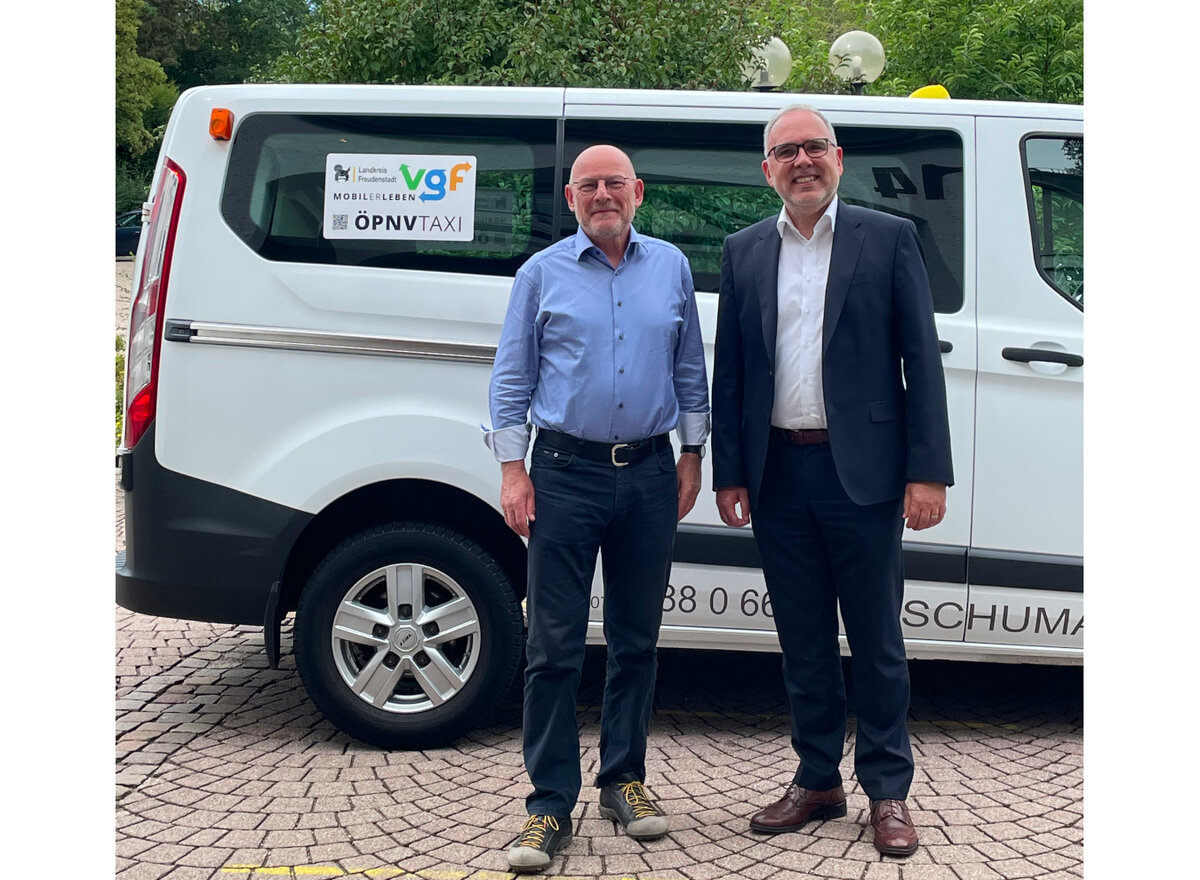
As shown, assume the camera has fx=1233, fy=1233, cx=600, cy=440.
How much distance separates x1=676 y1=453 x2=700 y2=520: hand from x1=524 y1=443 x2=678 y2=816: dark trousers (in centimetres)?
3

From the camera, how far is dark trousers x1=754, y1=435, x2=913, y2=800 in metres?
3.27

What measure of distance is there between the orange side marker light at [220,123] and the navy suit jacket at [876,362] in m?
1.79

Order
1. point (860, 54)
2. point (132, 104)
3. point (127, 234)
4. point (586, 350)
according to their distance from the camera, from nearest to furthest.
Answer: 1. point (586, 350)
2. point (860, 54)
3. point (127, 234)
4. point (132, 104)

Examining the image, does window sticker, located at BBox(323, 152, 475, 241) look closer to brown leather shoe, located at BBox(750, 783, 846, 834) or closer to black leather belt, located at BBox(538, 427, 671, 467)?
black leather belt, located at BBox(538, 427, 671, 467)

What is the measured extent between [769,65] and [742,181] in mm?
6672

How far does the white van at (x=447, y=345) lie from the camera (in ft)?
12.6

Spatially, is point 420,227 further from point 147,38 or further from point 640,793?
point 147,38

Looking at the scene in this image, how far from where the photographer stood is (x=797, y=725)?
11.3ft

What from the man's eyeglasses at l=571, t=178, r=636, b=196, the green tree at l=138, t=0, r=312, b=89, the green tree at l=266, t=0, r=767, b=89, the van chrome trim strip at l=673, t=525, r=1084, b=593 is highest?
the green tree at l=138, t=0, r=312, b=89

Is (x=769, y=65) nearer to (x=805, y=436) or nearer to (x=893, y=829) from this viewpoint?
(x=805, y=436)

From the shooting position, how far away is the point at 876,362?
3.22 m

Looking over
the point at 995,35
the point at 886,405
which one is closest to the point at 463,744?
the point at 886,405

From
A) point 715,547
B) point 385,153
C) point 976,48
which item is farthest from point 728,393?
point 976,48

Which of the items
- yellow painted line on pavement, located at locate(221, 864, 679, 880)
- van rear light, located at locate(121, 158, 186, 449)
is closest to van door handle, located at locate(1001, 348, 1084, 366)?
yellow painted line on pavement, located at locate(221, 864, 679, 880)
